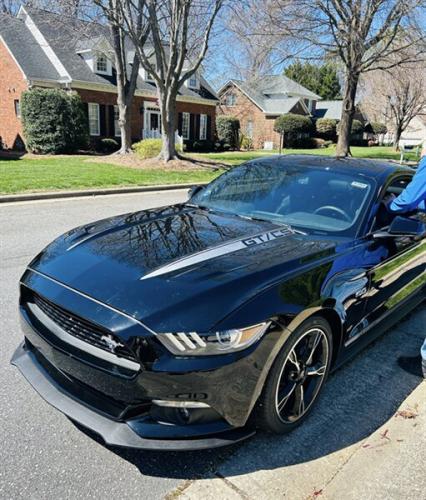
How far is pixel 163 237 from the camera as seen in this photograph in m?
3.04

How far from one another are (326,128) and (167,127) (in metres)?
31.7

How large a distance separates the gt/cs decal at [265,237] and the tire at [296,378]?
0.65 m

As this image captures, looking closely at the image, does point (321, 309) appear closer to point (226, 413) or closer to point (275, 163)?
point (226, 413)

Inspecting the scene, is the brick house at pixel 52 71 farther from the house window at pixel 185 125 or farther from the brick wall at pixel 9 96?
the house window at pixel 185 125

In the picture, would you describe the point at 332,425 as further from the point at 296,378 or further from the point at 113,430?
the point at 113,430

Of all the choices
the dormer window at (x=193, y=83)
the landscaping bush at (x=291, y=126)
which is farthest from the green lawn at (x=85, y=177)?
the landscaping bush at (x=291, y=126)

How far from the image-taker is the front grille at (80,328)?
2154mm

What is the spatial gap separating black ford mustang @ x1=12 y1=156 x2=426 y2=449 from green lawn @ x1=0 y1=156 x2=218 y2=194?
814 centimetres

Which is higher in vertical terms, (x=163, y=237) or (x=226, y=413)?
(x=163, y=237)

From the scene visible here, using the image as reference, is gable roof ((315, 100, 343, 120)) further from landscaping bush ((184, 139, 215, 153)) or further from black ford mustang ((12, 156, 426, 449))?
black ford mustang ((12, 156, 426, 449))

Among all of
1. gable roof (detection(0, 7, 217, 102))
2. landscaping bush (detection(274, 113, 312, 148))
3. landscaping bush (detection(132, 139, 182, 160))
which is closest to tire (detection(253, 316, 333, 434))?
landscaping bush (detection(132, 139, 182, 160))

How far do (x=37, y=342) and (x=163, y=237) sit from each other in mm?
1023

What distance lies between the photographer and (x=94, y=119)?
26.1 meters

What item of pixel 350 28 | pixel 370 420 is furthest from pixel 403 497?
pixel 350 28
